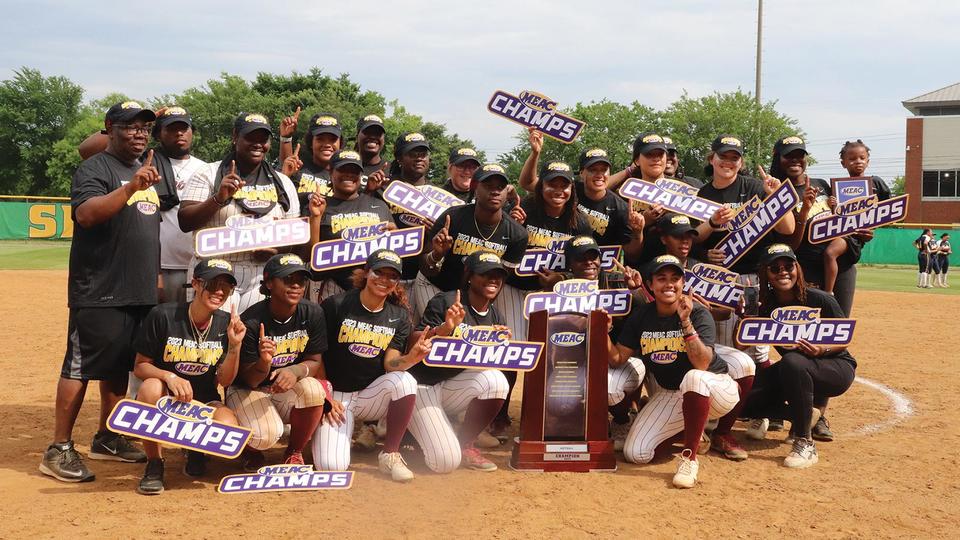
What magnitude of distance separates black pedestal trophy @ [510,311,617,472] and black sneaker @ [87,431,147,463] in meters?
2.68

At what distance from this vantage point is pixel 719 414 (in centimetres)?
626

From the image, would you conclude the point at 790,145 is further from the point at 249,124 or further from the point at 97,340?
the point at 97,340

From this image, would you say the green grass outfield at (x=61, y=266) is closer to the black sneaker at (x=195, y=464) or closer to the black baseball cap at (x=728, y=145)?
the black baseball cap at (x=728, y=145)

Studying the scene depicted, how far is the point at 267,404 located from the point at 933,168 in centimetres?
5202

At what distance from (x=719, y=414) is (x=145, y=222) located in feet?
14.1

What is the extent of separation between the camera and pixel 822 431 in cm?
702

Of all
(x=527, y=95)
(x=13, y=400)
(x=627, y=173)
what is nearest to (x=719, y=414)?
(x=627, y=173)

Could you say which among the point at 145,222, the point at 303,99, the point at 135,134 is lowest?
the point at 145,222

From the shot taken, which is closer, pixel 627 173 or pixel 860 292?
pixel 627 173

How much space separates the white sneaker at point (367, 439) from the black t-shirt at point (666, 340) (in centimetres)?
209

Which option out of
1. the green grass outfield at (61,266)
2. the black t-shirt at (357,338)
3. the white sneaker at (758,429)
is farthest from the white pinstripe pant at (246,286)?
the green grass outfield at (61,266)

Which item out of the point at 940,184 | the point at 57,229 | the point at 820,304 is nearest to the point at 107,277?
the point at 820,304

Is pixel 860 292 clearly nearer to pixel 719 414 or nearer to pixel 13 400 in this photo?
pixel 719 414

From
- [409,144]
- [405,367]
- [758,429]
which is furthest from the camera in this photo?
[409,144]
